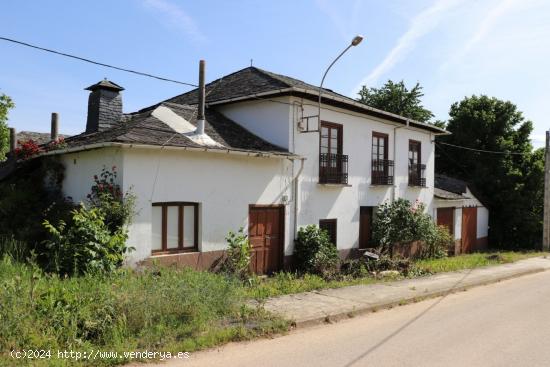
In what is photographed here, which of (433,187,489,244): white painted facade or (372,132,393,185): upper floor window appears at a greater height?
(372,132,393,185): upper floor window

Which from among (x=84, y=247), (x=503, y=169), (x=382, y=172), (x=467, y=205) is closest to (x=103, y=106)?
(x=84, y=247)

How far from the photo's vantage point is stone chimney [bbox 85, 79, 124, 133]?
1401cm

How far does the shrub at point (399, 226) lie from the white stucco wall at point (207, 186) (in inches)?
179

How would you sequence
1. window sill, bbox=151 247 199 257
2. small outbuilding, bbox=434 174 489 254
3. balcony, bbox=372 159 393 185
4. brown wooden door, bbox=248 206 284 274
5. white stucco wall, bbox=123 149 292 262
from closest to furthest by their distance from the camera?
white stucco wall, bbox=123 149 292 262 < window sill, bbox=151 247 199 257 < brown wooden door, bbox=248 206 284 274 < balcony, bbox=372 159 393 185 < small outbuilding, bbox=434 174 489 254

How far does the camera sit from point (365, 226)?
55.0 feet

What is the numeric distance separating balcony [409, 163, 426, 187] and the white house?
0.82ft

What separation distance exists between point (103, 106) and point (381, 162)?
9.90 meters

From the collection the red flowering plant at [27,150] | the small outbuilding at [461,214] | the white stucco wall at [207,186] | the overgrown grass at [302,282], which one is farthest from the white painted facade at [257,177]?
the small outbuilding at [461,214]

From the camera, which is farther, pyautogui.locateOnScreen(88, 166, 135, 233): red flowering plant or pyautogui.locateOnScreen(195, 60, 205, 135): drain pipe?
pyautogui.locateOnScreen(195, 60, 205, 135): drain pipe

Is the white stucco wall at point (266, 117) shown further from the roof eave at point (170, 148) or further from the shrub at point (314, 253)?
the shrub at point (314, 253)

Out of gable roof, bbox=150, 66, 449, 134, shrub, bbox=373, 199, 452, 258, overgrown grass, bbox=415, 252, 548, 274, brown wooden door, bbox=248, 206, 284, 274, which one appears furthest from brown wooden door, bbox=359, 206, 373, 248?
brown wooden door, bbox=248, 206, 284, 274

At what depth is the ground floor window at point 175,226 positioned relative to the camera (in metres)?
10.9

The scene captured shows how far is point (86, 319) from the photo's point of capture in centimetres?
630

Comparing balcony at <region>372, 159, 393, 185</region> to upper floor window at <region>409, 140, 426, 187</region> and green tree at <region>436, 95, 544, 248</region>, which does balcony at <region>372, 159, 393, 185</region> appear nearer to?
upper floor window at <region>409, 140, 426, 187</region>
